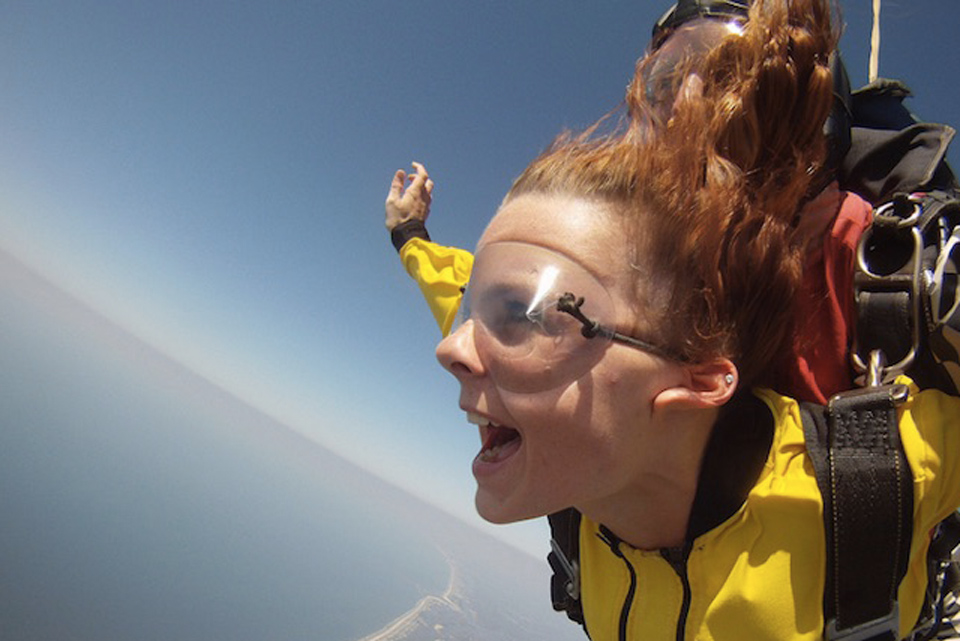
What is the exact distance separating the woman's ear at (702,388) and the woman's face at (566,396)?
19mm

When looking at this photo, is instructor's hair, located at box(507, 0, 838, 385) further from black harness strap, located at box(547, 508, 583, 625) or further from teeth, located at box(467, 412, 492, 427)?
black harness strap, located at box(547, 508, 583, 625)

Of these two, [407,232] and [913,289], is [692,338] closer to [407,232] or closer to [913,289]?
[913,289]

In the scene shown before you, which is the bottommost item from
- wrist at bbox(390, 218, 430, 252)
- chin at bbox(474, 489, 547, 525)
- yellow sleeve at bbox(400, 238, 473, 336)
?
chin at bbox(474, 489, 547, 525)

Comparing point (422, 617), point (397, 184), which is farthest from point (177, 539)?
point (397, 184)

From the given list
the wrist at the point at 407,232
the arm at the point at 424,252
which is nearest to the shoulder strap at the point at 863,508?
the arm at the point at 424,252

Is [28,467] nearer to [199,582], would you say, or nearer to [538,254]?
[199,582]

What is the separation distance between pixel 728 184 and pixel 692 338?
0.79ft

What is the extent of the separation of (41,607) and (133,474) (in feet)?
223

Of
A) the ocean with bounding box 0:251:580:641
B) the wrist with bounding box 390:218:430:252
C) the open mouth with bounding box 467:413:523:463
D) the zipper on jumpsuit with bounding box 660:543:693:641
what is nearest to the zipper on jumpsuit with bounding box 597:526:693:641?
the zipper on jumpsuit with bounding box 660:543:693:641

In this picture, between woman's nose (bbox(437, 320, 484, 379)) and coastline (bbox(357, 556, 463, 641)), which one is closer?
woman's nose (bbox(437, 320, 484, 379))

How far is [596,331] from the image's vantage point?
0.77 meters

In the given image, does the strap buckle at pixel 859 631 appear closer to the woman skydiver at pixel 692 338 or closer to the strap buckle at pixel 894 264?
the woman skydiver at pixel 692 338

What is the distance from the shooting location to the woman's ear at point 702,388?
2.53ft

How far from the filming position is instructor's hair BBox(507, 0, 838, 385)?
0.78 metres
